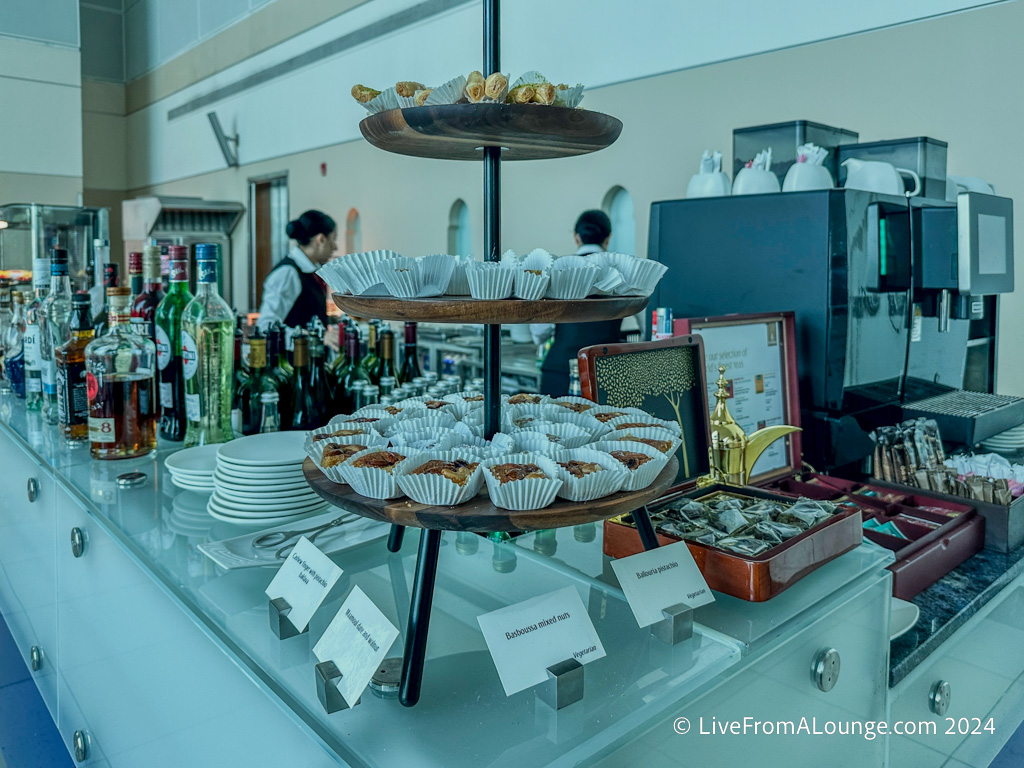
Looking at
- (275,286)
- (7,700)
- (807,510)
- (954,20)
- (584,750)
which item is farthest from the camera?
(275,286)

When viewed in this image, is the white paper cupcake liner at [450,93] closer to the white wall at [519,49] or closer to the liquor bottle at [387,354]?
the liquor bottle at [387,354]

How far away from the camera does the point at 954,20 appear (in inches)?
124

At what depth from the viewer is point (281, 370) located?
174 centimetres

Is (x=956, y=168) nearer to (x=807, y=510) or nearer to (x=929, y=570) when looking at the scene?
(x=929, y=570)

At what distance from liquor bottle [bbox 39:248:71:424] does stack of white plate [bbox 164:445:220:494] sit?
707 millimetres

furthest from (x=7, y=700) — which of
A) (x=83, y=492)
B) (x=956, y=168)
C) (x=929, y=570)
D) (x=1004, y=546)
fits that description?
(x=956, y=168)

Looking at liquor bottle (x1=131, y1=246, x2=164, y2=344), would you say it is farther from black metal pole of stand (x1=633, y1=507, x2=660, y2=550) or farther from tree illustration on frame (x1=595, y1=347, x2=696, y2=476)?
black metal pole of stand (x1=633, y1=507, x2=660, y2=550)

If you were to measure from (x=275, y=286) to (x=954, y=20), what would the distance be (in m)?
3.20

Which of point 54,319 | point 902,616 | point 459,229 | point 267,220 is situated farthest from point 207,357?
point 267,220

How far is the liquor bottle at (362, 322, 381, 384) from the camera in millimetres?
1878

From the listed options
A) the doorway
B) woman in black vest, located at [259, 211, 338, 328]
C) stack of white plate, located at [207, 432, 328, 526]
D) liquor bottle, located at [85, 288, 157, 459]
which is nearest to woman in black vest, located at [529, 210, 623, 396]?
woman in black vest, located at [259, 211, 338, 328]

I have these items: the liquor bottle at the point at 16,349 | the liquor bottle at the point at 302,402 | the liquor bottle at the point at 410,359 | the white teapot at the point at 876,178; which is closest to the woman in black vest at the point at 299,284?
the liquor bottle at the point at 16,349

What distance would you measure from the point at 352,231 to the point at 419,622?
677cm

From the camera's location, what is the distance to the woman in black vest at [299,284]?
12.7 ft
